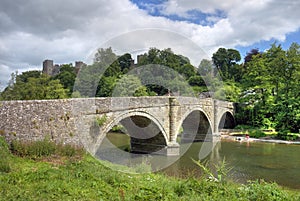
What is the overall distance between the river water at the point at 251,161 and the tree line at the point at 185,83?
608 centimetres

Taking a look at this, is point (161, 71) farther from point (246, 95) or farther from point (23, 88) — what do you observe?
point (23, 88)

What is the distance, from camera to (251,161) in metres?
17.4

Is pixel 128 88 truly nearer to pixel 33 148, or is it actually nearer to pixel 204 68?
pixel 204 68

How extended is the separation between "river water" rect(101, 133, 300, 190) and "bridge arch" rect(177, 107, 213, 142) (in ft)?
7.78

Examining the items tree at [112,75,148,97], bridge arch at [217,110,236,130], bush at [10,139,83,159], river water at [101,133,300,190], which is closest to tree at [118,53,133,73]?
tree at [112,75,148,97]

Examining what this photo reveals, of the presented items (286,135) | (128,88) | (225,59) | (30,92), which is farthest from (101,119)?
(225,59)

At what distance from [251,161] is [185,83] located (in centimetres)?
2338

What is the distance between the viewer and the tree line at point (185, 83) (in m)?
26.6

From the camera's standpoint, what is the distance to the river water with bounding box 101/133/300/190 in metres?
13.6

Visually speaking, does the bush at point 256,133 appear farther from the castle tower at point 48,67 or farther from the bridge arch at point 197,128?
the castle tower at point 48,67

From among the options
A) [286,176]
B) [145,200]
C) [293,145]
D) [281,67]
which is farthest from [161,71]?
[145,200]

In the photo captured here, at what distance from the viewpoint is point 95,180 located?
6.75m

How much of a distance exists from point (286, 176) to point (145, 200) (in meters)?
10.8

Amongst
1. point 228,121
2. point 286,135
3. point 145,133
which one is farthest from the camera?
point 228,121
